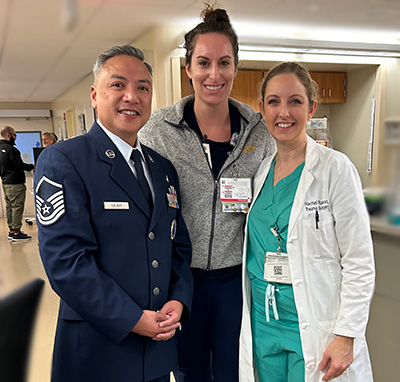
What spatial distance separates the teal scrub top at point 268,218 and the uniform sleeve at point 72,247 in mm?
407

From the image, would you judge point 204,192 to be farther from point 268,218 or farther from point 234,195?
point 268,218

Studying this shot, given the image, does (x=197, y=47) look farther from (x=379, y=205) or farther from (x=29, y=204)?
(x=379, y=205)

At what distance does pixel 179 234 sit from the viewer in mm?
961

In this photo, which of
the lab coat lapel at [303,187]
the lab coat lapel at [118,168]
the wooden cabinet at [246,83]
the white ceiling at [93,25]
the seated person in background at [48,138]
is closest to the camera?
the white ceiling at [93,25]

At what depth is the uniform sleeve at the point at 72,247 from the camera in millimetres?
696

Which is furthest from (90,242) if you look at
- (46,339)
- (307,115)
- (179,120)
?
(307,115)

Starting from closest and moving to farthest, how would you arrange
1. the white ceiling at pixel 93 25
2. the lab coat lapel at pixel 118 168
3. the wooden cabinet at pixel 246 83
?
the white ceiling at pixel 93 25
the lab coat lapel at pixel 118 168
the wooden cabinet at pixel 246 83

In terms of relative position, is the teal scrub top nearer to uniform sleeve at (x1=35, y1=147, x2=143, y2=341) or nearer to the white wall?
uniform sleeve at (x1=35, y1=147, x2=143, y2=341)

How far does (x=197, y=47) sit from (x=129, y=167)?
427 mm

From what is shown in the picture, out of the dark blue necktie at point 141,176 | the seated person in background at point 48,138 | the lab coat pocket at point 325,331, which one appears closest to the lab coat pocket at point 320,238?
the lab coat pocket at point 325,331

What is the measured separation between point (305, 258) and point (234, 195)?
0.29m

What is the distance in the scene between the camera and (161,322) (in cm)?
A: 82

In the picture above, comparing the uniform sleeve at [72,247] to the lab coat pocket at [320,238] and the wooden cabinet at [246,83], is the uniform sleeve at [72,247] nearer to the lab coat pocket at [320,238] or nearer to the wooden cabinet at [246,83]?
the lab coat pocket at [320,238]

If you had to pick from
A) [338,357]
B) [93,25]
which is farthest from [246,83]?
[93,25]
